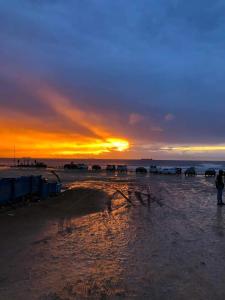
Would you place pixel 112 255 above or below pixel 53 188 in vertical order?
below

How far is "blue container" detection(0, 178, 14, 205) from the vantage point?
18034 millimetres

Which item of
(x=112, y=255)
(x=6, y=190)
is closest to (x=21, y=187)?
(x=6, y=190)

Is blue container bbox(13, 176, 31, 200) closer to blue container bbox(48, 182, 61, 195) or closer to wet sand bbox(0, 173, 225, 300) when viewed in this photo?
blue container bbox(48, 182, 61, 195)

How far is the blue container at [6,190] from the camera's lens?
18.0 metres

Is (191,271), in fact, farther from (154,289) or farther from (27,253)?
(27,253)

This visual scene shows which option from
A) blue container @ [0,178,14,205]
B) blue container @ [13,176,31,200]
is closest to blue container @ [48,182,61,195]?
blue container @ [13,176,31,200]

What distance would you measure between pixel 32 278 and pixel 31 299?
1.17 m

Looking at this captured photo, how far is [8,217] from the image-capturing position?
51.5 feet

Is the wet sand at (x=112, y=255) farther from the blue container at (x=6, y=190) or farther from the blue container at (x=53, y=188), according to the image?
the blue container at (x=53, y=188)

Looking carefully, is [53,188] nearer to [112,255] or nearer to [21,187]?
[21,187]

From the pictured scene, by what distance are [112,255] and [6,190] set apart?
1012 centimetres

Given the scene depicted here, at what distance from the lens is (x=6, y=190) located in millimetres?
18469

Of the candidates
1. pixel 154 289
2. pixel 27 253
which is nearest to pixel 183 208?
pixel 27 253

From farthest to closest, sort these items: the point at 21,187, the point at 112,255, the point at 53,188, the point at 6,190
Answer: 1. the point at 53,188
2. the point at 21,187
3. the point at 6,190
4. the point at 112,255
